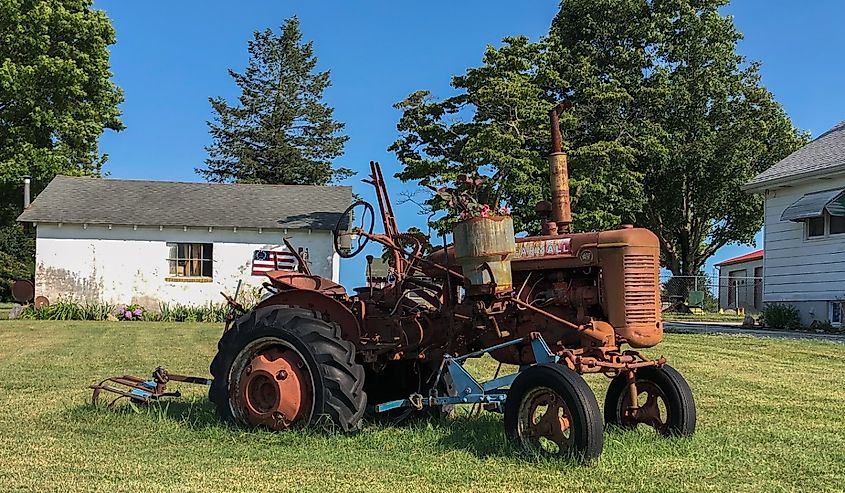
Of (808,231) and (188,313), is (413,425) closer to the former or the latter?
(808,231)

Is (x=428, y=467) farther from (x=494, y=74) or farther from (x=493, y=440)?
(x=494, y=74)

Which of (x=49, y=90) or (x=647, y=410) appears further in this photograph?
(x=49, y=90)

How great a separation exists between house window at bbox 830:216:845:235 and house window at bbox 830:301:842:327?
159cm

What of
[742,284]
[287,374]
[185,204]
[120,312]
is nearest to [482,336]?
[287,374]

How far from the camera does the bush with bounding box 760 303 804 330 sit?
63.8 ft

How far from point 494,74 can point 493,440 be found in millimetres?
21599

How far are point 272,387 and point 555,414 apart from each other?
2246mm

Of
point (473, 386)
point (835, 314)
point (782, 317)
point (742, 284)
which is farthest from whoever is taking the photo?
point (742, 284)

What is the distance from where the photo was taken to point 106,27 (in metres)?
32.3

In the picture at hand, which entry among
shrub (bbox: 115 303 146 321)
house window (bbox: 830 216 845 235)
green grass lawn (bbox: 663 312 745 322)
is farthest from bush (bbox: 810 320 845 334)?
shrub (bbox: 115 303 146 321)

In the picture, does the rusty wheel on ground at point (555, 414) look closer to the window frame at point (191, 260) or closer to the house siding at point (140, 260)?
the house siding at point (140, 260)

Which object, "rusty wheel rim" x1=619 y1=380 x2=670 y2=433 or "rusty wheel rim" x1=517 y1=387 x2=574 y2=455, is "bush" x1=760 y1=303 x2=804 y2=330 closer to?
"rusty wheel rim" x1=619 y1=380 x2=670 y2=433

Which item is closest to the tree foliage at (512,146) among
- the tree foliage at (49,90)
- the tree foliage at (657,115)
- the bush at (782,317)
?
the tree foliage at (657,115)

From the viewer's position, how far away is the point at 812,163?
19.2 meters
